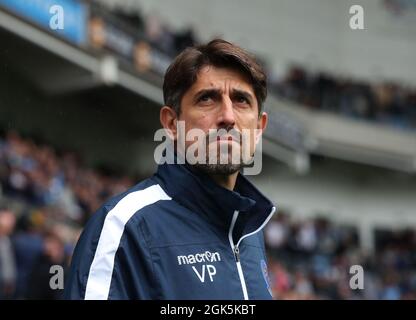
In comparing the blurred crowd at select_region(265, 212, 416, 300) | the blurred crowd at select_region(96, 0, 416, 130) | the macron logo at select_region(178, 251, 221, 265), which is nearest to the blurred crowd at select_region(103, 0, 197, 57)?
the blurred crowd at select_region(96, 0, 416, 130)

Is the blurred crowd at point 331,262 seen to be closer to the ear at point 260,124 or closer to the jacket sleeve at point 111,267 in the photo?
the ear at point 260,124

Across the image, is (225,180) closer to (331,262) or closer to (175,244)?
(175,244)

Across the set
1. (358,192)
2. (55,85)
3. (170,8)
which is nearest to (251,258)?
(55,85)

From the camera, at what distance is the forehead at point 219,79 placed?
2.30 metres

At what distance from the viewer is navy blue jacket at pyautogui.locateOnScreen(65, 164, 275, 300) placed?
1.92 meters

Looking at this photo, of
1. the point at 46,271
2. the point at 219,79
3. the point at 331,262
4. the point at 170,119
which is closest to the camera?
the point at 219,79

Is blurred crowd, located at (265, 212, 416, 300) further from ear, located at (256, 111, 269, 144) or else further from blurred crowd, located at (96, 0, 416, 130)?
ear, located at (256, 111, 269, 144)

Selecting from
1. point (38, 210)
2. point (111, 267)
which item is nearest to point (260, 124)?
point (111, 267)

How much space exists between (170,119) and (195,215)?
0.37 meters

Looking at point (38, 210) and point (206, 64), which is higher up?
point (206, 64)

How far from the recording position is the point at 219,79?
230cm

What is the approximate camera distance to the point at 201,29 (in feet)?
67.2
